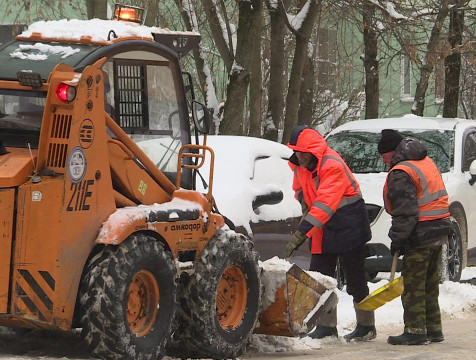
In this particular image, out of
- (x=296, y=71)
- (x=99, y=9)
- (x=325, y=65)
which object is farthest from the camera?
(x=325, y=65)

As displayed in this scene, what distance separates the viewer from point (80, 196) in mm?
6504

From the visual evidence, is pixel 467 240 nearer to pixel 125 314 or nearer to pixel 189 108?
pixel 189 108

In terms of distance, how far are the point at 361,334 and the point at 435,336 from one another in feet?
1.98

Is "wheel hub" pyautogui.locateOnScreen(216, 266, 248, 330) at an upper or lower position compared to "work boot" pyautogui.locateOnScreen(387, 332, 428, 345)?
upper

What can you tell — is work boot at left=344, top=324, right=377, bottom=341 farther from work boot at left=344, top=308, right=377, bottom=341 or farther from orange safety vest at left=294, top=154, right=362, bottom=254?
orange safety vest at left=294, top=154, right=362, bottom=254

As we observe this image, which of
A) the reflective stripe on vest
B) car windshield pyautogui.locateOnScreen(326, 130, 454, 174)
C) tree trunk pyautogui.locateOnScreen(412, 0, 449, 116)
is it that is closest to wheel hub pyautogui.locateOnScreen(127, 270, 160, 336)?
the reflective stripe on vest

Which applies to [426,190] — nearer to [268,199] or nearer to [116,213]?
[268,199]

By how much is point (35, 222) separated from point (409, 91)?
124 feet

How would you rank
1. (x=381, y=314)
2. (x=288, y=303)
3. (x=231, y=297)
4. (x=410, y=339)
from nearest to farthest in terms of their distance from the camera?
1. (x=231, y=297)
2. (x=288, y=303)
3. (x=410, y=339)
4. (x=381, y=314)

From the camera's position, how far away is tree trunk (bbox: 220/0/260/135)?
15586 mm

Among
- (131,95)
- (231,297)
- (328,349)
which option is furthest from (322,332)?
(131,95)

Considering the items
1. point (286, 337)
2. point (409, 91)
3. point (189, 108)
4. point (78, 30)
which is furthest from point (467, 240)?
point (409, 91)

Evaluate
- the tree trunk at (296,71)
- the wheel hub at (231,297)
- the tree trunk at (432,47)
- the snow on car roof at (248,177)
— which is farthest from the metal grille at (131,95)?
the tree trunk at (432,47)

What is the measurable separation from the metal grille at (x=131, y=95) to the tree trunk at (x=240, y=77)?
8054 mm
